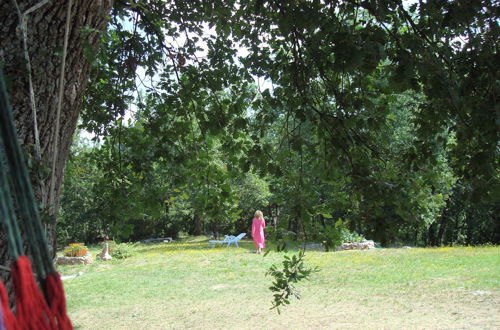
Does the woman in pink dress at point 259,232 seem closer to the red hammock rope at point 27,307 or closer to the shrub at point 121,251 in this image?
the shrub at point 121,251

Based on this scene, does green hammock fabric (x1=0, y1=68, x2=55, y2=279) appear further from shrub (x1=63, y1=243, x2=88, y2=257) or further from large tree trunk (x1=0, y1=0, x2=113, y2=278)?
shrub (x1=63, y1=243, x2=88, y2=257)

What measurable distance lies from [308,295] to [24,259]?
279 inches

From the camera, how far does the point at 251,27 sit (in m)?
4.75

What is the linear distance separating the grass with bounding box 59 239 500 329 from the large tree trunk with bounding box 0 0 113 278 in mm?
4460

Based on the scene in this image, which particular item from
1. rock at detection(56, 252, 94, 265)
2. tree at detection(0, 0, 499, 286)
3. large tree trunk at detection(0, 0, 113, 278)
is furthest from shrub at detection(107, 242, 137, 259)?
large tree trunk at detection(0, 0, 113, 278)

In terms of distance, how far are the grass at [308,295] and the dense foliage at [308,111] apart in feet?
7.11

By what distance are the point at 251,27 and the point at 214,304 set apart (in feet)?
14.3

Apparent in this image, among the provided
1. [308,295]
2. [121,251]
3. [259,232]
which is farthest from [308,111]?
[121,251]

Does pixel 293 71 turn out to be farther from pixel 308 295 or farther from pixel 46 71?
pixel 308 295

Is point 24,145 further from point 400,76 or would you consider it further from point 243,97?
point 243,97

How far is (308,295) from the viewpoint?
7.64 m

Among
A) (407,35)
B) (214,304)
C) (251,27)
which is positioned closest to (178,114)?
(251,27)

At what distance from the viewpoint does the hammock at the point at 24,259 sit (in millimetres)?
920

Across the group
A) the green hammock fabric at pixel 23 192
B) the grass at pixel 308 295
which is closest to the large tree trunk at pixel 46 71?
the green hammock fabric at pixel 23 192
